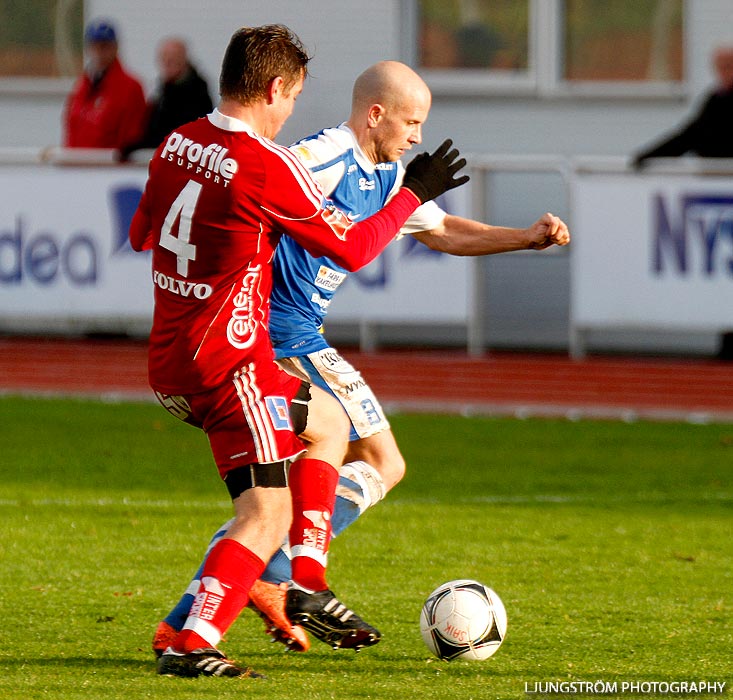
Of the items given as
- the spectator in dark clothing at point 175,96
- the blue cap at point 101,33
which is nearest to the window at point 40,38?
the blue cap at point 101,33

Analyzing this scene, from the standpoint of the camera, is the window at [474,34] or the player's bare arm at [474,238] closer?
the player's bare arm at [474,238]

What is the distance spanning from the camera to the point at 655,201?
1266 centimetres

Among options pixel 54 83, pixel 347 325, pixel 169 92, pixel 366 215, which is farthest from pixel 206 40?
pixel 366 215

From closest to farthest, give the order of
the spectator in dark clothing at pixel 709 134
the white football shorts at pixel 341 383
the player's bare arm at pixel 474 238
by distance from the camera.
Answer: the white football shorts at pixel 341 383, the player's bare arm at pixel 474 238, the spectator in dark clothing at pixel 709 134

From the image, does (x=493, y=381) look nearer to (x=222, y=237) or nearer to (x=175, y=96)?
(x=175, y=96)

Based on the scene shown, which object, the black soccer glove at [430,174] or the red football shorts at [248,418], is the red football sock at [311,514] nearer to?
the red football shorts at [248,418]

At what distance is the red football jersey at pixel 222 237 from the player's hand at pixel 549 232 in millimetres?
754

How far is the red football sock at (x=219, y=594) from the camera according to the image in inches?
204

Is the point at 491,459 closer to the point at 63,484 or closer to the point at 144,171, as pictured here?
the point at 63,484

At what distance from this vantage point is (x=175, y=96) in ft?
45.6

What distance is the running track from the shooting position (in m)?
12.4

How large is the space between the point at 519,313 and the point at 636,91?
2.58m

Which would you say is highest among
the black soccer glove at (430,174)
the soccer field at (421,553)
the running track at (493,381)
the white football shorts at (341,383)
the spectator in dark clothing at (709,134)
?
the black soccer glove at (430,174)

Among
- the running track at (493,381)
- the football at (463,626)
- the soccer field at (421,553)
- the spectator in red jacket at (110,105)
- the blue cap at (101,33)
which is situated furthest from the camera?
the spectator in red jacket at (110,105)
